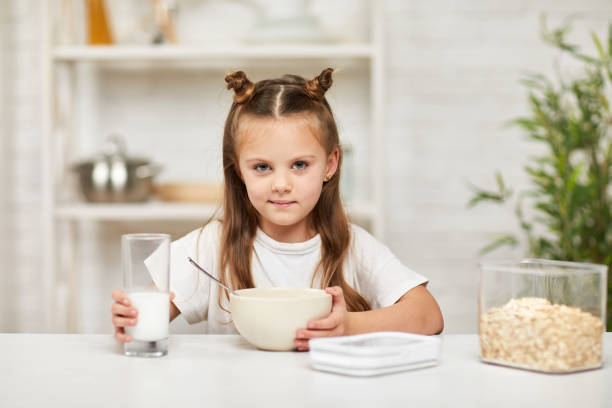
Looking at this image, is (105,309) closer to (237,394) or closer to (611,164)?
(611,164)

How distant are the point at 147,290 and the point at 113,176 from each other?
5.72 feet

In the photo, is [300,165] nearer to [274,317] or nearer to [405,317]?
[405,317]

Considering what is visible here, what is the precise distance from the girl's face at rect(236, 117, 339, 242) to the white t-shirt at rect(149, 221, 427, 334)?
0.18 m

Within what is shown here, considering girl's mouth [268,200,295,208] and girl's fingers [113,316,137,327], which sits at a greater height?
girl's mouth [268,200,295,208]

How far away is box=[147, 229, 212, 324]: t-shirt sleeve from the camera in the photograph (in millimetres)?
1532

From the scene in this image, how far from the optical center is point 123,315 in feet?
3.44

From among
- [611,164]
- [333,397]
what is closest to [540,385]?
[333,397]

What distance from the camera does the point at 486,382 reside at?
0.88m

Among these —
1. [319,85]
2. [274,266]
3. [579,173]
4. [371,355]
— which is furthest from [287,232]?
[579,173]

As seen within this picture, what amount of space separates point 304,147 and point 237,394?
0.70 metres

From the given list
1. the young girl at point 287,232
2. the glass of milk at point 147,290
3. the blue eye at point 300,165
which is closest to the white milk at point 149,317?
the glass of milk at point 147,290

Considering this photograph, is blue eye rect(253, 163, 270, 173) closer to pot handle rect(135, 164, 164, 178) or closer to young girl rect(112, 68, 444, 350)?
young girl rect(112, 68, 444, 350)

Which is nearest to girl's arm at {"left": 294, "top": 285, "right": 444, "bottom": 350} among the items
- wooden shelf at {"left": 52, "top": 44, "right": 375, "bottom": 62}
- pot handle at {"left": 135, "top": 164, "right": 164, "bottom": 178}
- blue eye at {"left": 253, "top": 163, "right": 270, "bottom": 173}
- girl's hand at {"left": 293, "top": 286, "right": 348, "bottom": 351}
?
girl's hand at {"left": 293, "top": 286, "right": 348, "bottom": 351}

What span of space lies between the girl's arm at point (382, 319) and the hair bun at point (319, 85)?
450 millimetres
